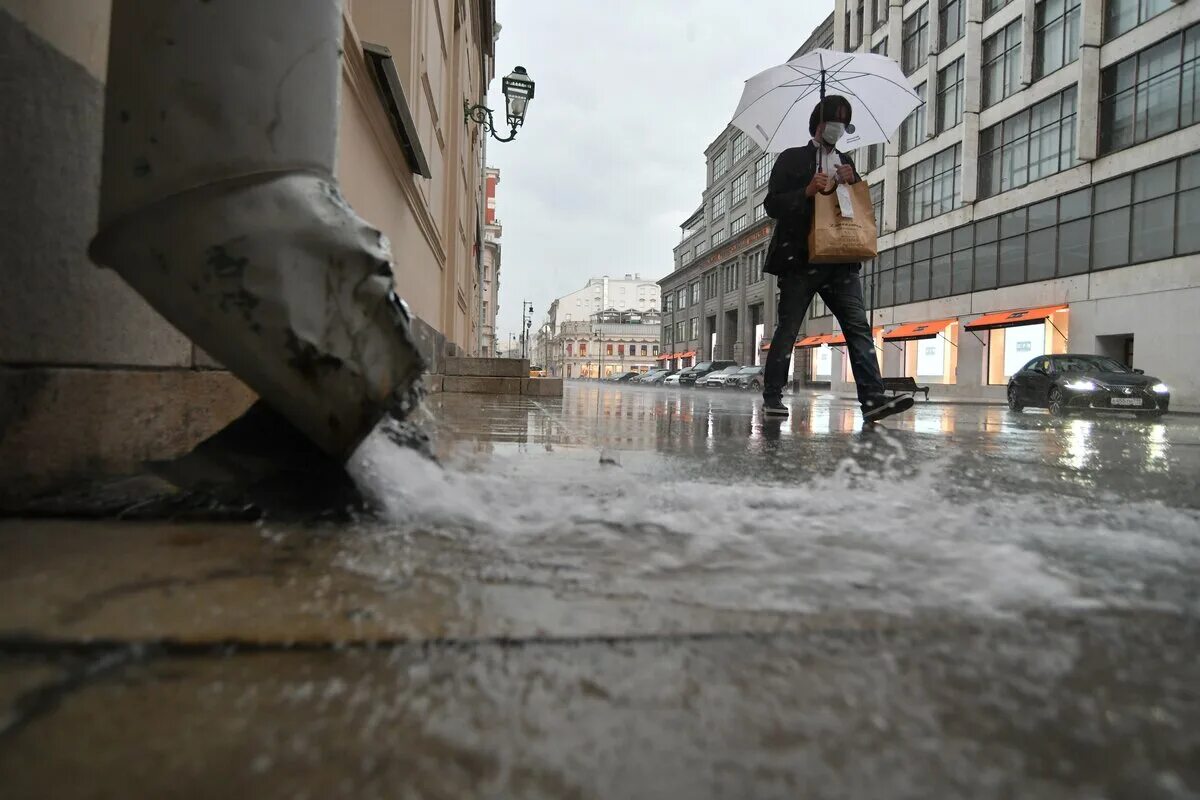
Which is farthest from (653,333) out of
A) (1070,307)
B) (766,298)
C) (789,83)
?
(789,83)

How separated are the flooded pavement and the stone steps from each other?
794 cm

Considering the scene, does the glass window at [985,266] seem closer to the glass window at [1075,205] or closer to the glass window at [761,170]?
the glass window at [1075,205]

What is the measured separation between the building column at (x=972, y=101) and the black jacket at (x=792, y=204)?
26535 millimetres

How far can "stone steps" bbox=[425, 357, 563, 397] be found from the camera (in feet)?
31.7

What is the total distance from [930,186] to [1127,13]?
1019 cm

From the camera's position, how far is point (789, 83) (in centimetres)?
668

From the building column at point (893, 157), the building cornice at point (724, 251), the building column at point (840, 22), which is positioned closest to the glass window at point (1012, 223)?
the building column at point (893, 157)

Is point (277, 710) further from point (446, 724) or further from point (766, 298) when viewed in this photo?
point (766, 298)

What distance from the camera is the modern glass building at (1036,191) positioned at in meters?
19.6

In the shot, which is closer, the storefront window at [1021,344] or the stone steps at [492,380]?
the stone steps at [492,380]

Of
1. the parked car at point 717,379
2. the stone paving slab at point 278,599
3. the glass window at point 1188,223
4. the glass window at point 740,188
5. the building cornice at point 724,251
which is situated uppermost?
the glass window at point 740,188

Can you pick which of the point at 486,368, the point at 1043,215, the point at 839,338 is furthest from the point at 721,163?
the point at 486,368

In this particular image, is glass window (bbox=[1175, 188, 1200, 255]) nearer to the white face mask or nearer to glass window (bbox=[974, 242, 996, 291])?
glass window (bbox=[974, 242, 996, 291])

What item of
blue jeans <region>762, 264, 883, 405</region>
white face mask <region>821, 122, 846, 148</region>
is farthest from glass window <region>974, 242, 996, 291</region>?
white face mask <region>821, 122, 846, 148</region>
